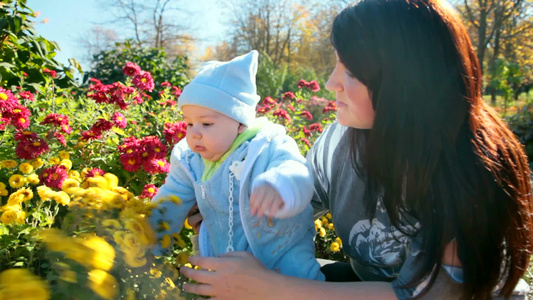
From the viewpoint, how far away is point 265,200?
4.13 ft

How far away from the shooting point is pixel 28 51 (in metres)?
3.81

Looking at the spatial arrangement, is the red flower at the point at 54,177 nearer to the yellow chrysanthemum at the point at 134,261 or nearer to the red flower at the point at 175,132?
the red flower at the point at 175,132

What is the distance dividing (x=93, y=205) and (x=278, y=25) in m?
21.3

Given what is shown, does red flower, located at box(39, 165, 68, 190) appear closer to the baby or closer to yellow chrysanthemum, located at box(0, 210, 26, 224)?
yellow chrysanthemum, located at box(0, 210, 26, 224)

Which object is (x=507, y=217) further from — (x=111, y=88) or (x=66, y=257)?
(x=111, y=88)

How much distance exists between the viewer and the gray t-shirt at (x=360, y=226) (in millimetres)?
1302

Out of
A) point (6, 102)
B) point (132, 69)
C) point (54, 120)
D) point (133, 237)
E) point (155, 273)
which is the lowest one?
point (155, 273)

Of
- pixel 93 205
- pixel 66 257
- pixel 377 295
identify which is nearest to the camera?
pixel 66 257

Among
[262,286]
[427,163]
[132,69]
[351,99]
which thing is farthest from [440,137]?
[132,69]

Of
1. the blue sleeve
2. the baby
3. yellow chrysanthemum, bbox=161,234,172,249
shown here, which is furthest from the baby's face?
yellow chrysanthemum, bbox=161,234,172,249

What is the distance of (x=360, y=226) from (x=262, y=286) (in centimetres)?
44

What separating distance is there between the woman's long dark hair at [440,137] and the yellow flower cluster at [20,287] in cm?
90

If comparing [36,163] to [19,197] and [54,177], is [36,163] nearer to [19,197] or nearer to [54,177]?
[54,177]

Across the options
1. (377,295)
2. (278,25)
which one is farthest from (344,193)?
(278,25)
